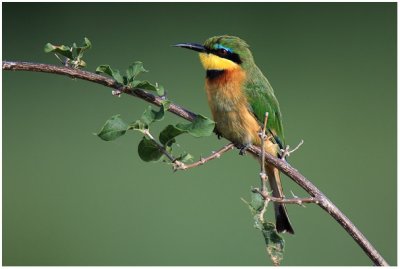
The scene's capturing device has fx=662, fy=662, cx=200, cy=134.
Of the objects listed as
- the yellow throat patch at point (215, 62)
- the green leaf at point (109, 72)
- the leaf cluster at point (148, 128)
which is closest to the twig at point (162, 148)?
the leaf cluster at point (148, 128)

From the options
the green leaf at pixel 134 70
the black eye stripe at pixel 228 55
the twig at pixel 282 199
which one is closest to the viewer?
the twig at pixel 282 199

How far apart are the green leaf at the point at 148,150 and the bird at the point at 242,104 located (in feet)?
1.97

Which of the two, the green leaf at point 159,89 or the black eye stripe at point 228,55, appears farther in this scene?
the black eye stripe at point 228,55

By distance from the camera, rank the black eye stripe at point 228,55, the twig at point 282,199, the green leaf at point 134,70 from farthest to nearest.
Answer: the black eye stripe at point 228,55, the green leaf at point 134,70, the twig at point 282,199

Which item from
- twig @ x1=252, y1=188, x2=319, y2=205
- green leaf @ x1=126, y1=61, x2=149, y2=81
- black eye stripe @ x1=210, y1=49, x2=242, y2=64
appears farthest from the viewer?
black eye stripe @ x1=210, y1=49, x2=242, y2=64

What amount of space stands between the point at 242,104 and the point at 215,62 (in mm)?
131

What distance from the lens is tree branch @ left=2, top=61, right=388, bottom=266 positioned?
0.95 meters

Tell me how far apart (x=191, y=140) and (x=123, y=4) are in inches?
33.5

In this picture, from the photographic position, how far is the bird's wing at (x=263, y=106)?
61.6 inches

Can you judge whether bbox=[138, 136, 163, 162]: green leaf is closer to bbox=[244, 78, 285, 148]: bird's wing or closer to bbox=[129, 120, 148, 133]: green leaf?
bbox=[129, 120, 148, 133]: green leaf

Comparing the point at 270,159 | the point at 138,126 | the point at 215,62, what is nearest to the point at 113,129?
the point at 138,126

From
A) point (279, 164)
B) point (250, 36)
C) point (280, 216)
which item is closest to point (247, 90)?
point (280, 216)

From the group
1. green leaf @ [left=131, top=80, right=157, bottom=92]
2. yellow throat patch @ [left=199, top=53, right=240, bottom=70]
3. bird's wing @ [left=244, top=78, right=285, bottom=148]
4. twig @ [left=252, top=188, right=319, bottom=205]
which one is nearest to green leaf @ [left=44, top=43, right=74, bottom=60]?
green leaf @ [left=131, top=80, right=157, bottom=92]

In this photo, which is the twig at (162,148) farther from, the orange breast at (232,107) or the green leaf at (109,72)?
the orange breast at (232,107)
